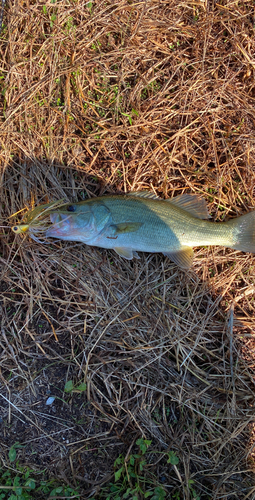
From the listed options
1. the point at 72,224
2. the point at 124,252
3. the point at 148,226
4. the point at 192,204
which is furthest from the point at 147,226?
the point at 72,224

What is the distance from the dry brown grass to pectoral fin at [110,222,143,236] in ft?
1.30

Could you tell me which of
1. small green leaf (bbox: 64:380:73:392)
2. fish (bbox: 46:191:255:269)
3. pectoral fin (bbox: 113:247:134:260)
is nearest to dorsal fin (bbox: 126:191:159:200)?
fish (bbox: 46:191:255:269)

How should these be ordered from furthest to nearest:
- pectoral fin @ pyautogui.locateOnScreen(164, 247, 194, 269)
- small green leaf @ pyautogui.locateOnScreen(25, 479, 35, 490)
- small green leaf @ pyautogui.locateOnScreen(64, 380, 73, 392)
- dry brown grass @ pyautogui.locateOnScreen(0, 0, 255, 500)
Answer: pectoral fin @ pyautogui.locateOnScreen(164, 247, 194, 269) → dry brown grass @ pyautogui.locateOnScreen(0, 0, 255, 500) → small green leaf @ pyautogui.locateOnScreen(64, 380, 73, 392) → small green leaf @ pyautogui.locateOnScreen(25, 479, 35, 490)

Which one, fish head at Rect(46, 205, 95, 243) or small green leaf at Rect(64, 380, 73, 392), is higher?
fish head at Rect(46, 205, 95, 243)

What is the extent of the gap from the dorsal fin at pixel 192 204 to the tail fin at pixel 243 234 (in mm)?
356

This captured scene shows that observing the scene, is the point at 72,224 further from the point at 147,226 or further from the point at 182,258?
the point at 182,258

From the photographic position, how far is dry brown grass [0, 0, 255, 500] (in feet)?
11.2

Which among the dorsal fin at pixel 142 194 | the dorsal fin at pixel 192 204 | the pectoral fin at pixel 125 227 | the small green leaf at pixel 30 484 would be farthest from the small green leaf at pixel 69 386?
the dorsal fin at pixel 192 204

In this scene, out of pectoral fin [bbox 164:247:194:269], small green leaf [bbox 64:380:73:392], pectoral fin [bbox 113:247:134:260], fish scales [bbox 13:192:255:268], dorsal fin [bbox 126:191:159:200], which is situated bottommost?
small green leaf [bbox 64:380:73:392]

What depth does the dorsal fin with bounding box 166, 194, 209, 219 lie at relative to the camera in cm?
369

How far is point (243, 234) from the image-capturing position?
3.66 m

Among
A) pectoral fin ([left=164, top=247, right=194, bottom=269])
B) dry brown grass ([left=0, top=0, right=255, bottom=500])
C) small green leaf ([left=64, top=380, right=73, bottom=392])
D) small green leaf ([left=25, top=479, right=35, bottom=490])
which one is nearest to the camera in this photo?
small green leaf ([left=25, top=479, right=35, bottom=490])

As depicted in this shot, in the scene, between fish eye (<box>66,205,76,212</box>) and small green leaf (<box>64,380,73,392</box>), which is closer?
small green leaf (<box>64,380,73,392</box>)

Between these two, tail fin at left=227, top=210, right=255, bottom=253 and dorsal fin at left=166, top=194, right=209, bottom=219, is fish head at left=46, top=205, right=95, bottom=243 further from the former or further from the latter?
tail fin at left=227, top=210, right=255, bottom=253
